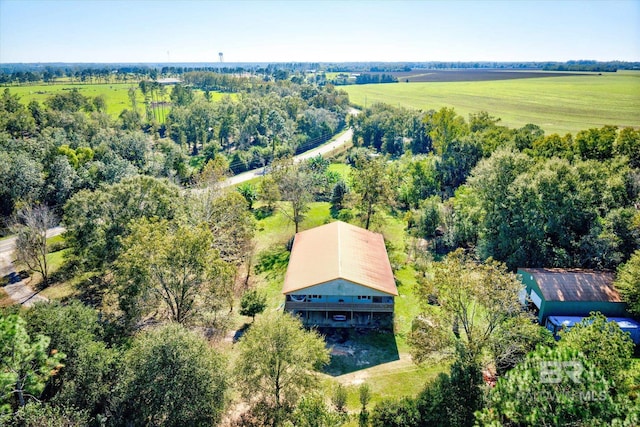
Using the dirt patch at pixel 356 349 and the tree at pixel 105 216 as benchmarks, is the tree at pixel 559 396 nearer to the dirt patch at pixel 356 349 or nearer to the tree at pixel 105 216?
the dirt patch at pixel 356 349

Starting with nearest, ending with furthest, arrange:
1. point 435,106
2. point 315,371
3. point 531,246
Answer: point 315,371 → point 531,246 → point 435,106

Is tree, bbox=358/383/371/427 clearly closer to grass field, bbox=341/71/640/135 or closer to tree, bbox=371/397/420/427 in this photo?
tree, bbox=371/397/420/427

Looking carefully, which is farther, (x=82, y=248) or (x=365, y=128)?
(x=365, y=128)

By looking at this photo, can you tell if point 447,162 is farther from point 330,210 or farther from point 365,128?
point 365,128

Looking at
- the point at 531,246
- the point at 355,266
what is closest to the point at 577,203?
the point at 531,246

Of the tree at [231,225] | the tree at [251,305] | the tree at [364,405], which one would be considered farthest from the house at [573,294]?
the tree at [231,225]

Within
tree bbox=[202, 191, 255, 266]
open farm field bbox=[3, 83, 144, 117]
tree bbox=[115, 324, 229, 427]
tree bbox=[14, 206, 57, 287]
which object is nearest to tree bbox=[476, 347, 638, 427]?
tree bbox=[115, 324, 229, 427]
